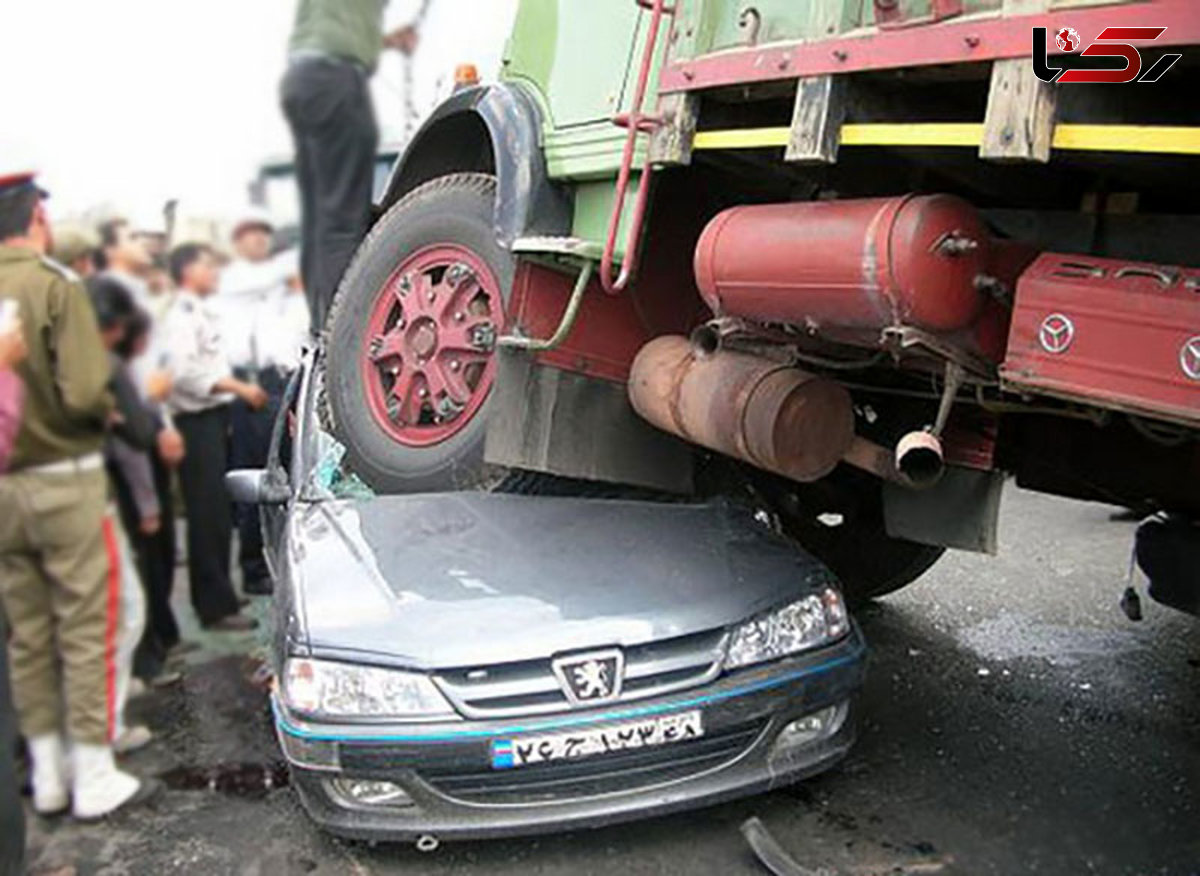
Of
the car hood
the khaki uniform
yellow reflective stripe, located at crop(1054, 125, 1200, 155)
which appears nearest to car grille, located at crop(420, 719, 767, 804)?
the car hood

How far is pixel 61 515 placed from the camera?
138cm

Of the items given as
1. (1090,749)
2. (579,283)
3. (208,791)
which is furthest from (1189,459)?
(208,791)

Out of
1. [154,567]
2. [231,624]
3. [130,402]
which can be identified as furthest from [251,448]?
[130,402]

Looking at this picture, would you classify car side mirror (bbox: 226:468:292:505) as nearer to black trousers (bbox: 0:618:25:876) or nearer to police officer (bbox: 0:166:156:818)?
police officer (bbox: 0:166:156:818)

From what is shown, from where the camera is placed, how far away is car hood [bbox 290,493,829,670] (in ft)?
9.65

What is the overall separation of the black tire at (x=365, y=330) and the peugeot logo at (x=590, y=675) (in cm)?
97

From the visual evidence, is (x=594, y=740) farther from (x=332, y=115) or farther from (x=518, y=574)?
(x=332, y=115)

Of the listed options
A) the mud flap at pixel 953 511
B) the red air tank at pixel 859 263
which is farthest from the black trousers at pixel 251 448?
the mud flap at pixel 953 511

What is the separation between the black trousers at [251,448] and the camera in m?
1.61

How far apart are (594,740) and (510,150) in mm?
1823

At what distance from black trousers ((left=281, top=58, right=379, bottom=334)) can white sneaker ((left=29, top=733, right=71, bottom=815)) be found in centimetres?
69

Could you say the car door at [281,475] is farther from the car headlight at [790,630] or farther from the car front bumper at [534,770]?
the car headlight at [790,630]

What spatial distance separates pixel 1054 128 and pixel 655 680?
163cm

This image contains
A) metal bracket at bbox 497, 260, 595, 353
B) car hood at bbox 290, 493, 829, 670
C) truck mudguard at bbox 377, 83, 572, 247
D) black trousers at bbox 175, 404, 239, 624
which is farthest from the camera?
truck mudguard at bbox 377, 83, 572, 247
